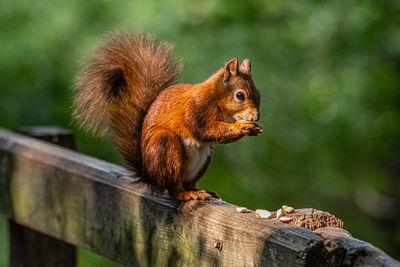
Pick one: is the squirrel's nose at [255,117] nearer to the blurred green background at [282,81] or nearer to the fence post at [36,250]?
the fence post at [36,250]

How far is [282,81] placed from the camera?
4094 mm

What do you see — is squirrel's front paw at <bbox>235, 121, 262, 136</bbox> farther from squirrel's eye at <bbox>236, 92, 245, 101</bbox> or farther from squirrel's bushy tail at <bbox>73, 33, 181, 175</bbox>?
squirrel's bushy tail at <bbox>73, 33, 181, 175</bbox>

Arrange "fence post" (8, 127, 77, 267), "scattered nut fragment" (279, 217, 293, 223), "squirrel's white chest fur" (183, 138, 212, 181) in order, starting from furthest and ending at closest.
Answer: "fence post" (8, 127, 77, 267) < "squirrel's white chest fur" (183, 138, 212, 181) < "scattered nut fragment" (279, 217, 293, 223)

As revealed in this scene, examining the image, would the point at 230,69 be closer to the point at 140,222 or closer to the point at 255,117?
the point at 255,117

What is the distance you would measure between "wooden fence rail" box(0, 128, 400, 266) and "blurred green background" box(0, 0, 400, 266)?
172cm

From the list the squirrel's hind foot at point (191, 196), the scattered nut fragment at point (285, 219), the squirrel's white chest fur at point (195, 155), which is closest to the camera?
the scattered nut fragment at point (285, 219)

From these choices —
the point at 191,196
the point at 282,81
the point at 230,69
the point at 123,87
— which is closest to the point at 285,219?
the point at 191,196

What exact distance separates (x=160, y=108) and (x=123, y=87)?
0.16 meters

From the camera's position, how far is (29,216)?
78.5 inches

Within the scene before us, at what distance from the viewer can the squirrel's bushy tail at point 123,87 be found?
164 centimetres

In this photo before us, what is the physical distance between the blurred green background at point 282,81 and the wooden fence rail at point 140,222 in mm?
1720

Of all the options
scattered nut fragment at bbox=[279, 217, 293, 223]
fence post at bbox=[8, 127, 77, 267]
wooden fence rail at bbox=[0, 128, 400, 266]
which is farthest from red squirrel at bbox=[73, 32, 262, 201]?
fence post at bbox=[8, 127, 77, 267]

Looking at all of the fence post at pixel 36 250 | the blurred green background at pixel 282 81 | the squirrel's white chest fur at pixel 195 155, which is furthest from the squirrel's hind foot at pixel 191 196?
the blurred green background at pixel 282 81

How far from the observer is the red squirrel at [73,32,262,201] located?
1.55 metres
